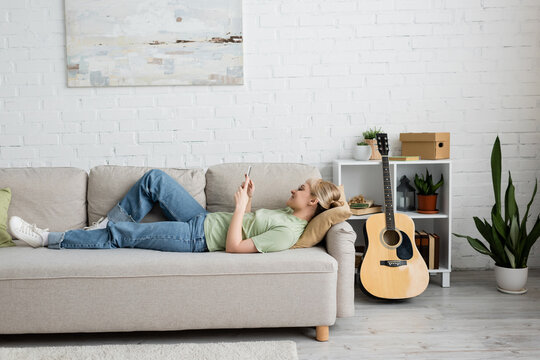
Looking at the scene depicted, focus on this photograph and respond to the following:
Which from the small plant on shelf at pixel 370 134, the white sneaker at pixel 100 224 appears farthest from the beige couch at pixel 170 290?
the small plant on shelf at pixel 370 134

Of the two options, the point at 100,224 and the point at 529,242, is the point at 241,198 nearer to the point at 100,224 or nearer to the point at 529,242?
the point at 100,224

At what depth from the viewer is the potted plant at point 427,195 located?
325 centimetres

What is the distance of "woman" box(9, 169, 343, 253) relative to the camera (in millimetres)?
2479

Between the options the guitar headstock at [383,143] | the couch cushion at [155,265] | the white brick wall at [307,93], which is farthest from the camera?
the white brick wall at [307,93]

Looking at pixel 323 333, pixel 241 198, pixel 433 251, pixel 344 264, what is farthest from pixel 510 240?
pixel 241 198

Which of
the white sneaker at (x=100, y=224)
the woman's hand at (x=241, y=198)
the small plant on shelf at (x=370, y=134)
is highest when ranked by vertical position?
the small plant on shelf at (x=370, y=134)

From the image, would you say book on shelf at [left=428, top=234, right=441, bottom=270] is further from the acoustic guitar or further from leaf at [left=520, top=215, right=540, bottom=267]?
leaf at [left=520, top=215, right=540, bottom=267]

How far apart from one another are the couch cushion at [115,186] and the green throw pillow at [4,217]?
44 centimetres

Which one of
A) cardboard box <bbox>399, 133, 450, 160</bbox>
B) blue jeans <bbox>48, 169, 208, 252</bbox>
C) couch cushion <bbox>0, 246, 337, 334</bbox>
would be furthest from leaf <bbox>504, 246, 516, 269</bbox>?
blue jeans <bbox>48, 169, 208, 252</bbox>

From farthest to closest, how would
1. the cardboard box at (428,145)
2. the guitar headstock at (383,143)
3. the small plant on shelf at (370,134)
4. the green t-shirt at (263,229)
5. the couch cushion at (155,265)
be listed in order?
1. the small plant on shelf at (370,134)
2. the cardboard box at (428,145)
3. the guitar headstock at (383,143)
4. the green t-shirt at (263,229)
5. the couch cushion at (155,265)

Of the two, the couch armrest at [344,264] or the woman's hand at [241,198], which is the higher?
the woman's hand at [241,198]

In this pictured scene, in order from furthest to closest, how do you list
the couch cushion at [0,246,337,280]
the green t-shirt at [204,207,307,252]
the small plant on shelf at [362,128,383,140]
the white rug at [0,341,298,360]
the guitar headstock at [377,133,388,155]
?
1. the small plant on shelf at [362,128,383,140]
2. the guitar headstock at [377,133,388,155]
3. the green t-shirt at [204,207,307,252]
4. the couch cushion at [0,246,337,280]
5. the white rug at [0,341,298,360]

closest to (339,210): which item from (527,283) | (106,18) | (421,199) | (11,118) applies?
(421,199)

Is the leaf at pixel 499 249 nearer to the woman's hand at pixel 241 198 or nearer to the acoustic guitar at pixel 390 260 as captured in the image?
the acoustic guitar at pixel 390 260
